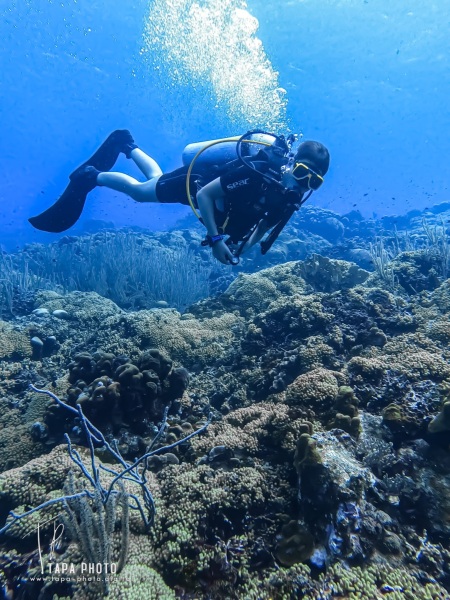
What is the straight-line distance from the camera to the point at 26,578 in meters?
2.11

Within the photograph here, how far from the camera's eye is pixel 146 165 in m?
8.21

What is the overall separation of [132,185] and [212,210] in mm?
3323

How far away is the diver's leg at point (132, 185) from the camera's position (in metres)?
7.08

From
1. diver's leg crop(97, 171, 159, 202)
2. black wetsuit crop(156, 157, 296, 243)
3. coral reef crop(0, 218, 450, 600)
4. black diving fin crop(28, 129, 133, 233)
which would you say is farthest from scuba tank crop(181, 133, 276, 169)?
black diving fin crop(28, 129, 133, 233)

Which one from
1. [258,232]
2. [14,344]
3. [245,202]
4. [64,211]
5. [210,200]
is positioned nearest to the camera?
[245,202]

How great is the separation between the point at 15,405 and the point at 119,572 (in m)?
3.97

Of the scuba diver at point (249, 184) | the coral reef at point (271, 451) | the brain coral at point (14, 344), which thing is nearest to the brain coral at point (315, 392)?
the coral reef at point (271, 451)

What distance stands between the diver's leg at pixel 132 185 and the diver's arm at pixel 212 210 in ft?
8.37

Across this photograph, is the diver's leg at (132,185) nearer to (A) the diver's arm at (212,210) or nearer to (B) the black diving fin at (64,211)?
(B) the black diving fin at (64,211)

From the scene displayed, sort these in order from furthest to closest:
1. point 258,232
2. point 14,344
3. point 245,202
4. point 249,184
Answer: point 14,344, point 258,232, point 245,202, point 249,184

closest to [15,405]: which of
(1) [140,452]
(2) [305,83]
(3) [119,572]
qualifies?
(1) [140,452]

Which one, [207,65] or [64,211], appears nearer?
[64,211]

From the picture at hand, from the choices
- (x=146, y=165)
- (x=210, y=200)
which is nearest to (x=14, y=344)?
(x=210, y=200)

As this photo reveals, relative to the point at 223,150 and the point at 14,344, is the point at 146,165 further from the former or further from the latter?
the point at 14,344
